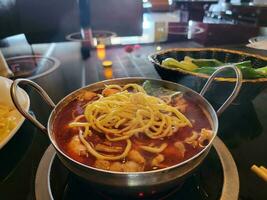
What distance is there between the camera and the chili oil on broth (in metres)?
0.76

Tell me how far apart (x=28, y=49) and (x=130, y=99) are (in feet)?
5.75

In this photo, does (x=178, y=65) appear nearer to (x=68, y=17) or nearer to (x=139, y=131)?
(x=139, y=131)

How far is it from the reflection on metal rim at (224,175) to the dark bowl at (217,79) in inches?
11.4

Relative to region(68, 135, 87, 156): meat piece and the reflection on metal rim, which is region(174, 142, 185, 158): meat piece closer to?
the reflection on metal rim

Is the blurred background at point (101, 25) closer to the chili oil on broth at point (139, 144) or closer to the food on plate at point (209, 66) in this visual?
the food on plate at point (209, 66)

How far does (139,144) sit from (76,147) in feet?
0.70

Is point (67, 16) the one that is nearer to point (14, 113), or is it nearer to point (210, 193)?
point (14, 113)

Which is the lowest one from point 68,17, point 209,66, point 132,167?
point 132,167

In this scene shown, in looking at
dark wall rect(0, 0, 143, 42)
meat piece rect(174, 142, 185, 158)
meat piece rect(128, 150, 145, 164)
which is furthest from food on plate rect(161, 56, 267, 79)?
dark wall rect(0, 0, 143, 42)

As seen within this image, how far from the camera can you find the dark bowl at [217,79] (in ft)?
3.72

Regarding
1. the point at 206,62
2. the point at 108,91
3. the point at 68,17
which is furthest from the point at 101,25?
the point at 108,91

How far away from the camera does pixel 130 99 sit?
0.97m

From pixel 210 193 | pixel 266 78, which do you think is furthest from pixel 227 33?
pixel 210 193

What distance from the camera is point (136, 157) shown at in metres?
0.77
